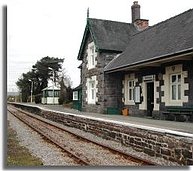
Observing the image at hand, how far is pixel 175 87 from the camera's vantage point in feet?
52.5

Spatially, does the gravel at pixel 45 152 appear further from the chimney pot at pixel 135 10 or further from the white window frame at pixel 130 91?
the chimney pot at pixel 135 10

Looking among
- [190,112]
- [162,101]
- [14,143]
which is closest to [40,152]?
[14,143]

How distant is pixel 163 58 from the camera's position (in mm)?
15227

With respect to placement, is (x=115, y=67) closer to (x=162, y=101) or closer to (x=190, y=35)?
(x=162, y=101)

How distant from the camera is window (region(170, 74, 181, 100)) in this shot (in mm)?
15727

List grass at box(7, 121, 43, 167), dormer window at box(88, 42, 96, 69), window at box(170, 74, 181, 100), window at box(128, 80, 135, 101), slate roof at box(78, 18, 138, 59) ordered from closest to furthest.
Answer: grass at box(7, 121, 43, 167), window at box(170, 74, 181, 100), window at box(128, 80, 135, 101), slate roof at box(78, 18, 138, 59), dormer window at box(88, 42, 96, 69)

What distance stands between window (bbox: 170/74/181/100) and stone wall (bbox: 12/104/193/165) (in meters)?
4.01

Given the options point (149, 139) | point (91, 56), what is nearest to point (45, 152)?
point (149, 139)

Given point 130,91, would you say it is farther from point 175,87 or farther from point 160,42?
point 175,87

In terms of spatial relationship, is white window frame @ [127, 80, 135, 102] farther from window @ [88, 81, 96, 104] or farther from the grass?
the grass

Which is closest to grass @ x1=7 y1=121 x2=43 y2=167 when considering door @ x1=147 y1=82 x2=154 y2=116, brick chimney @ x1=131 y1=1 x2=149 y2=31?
door @ x1=147 y1=82 x2=154 y2=116

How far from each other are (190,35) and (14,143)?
823cm

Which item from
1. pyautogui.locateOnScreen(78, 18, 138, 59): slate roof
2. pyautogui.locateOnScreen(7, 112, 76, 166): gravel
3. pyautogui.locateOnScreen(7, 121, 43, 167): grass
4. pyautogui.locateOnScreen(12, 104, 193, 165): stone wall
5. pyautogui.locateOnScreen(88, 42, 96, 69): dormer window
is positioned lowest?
pyautogui.locateOnScreen(7, 112, 76, 166): gravel

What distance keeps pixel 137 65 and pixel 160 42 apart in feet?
5.61
